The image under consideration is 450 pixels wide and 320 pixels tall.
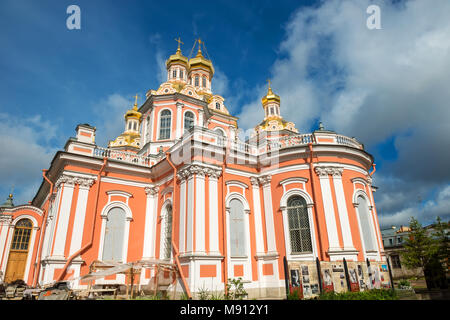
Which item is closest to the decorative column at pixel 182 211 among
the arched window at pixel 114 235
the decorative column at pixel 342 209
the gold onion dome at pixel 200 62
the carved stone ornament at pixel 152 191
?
the carved stone ornament at pixel 152 191

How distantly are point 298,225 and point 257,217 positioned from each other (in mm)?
1934

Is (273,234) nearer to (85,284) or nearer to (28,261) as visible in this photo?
(85,284)

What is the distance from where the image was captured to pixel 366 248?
12.8 meters

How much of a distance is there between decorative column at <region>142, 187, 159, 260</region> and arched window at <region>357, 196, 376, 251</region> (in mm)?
9415

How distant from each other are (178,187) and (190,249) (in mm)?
2907

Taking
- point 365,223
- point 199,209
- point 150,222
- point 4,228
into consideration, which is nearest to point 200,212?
point 199,209

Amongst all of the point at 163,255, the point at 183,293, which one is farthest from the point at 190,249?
the point at 163,255

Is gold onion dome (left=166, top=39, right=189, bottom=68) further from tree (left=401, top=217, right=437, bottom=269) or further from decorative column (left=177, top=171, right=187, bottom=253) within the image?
tree (left=401, top=217, right=437, bottom=269)

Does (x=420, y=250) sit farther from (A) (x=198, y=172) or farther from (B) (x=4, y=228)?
(B) (x=4, y=228)

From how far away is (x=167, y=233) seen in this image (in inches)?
520

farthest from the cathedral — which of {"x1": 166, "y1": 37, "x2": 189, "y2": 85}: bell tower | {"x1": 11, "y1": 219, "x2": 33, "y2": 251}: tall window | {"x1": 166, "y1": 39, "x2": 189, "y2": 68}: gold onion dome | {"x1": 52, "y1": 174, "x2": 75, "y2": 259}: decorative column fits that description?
{"x1": 166, "y1": 39, "x2": 189, "y2": 68}: gold onion dome
